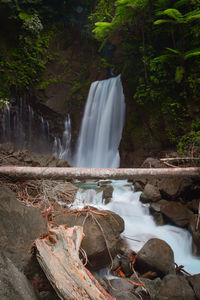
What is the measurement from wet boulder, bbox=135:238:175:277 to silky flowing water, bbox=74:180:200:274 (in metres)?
0.35

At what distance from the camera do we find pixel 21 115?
12.2m

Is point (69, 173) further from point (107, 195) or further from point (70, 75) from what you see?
point (70, 75)

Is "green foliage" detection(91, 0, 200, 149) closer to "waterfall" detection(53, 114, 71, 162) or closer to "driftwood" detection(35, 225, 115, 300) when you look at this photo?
"waterfall" detection(53, 114, 71, 162)

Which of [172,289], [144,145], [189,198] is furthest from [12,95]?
[172,289]

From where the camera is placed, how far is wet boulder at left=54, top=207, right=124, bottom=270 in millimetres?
2379

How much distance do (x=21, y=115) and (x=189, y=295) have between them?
12.7 m

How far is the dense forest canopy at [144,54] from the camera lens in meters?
6.37

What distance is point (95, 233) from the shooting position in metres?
2.46

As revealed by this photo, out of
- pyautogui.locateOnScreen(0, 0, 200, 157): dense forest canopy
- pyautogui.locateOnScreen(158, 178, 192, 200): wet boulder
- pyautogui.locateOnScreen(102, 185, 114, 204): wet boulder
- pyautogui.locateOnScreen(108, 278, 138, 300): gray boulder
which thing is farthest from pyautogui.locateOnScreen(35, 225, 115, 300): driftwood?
pyautogui.locateOnScreen(0, 0, 200, 157): dense forest canopy

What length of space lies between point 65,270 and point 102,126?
975 cm

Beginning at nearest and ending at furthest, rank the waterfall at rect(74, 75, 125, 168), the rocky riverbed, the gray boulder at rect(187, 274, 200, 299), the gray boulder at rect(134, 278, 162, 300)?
the rocky riverbed, the gray boulder at rect(187, 274, 200, 299), the gray boulder at rect(134, 278, 162, 300), the waterfall at rect(74, 75, 125, 168)

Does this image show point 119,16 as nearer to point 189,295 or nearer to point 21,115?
point 21,115

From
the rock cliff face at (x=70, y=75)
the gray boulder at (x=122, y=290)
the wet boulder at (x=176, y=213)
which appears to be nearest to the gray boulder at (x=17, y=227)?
the gray boulder at (x=122, y=290)

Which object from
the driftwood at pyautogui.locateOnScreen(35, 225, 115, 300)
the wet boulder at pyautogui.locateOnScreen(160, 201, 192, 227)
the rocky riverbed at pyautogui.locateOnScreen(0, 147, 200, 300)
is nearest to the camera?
the driftwood at pyautogui.locateOnScreen(35, 225, 115, 300)
